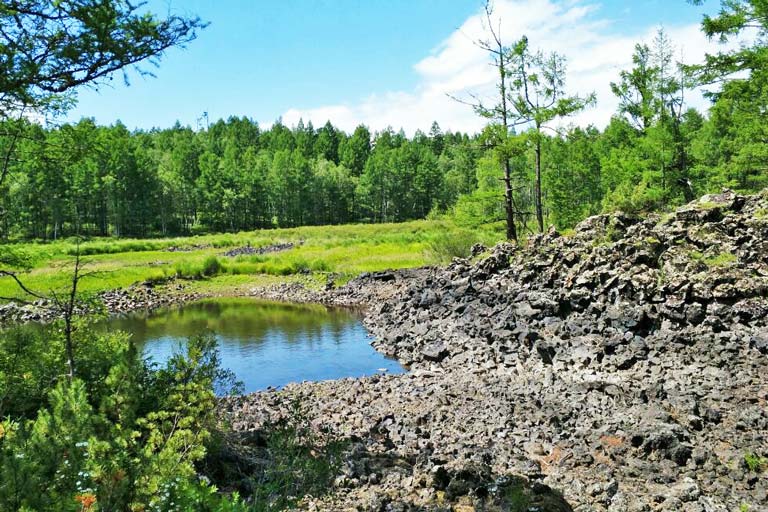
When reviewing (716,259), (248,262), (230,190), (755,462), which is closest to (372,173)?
(230,190)

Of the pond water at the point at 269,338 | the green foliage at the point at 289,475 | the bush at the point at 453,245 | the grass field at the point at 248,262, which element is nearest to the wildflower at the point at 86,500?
the green foliage at the point at 289,475

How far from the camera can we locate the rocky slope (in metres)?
7.97

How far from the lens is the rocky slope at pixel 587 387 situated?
26.1 ft

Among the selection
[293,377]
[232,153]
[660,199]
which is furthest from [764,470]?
[232,153]

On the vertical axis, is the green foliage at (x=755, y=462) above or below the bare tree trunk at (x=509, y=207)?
below

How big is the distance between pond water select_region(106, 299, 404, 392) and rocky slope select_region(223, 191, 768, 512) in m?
1.77

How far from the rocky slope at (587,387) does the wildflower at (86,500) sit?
4.16 metres

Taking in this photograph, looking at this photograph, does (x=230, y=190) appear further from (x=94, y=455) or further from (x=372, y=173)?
(x=94, y=455)

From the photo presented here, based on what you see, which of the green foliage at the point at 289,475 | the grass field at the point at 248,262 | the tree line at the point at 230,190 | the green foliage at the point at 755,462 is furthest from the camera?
the tree line at the point at 230,190

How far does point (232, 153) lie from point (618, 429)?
11579 centimetres

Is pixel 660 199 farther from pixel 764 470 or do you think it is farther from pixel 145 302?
pixel 145 302

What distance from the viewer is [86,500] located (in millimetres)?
3512

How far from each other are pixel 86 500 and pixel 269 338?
21.0 meters

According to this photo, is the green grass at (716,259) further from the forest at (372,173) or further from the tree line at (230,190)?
the tree line at (230,190)
